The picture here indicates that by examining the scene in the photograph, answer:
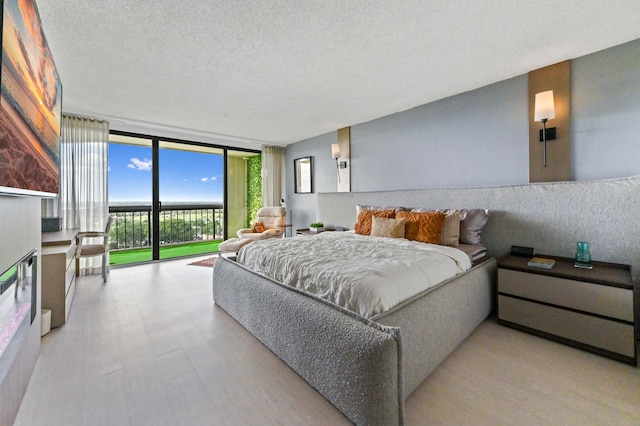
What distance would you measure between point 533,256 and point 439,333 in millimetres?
1581

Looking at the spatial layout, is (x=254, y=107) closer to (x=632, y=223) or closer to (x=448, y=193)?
(x=448, y=193)

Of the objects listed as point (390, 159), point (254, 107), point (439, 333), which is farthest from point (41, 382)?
point (390, 159)

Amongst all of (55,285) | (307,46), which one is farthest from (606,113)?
(55,285)

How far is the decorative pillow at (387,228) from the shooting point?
9.67 ft

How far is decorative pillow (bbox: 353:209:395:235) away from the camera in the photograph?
3.35 m

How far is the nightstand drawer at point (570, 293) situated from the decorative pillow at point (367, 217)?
4.45ft

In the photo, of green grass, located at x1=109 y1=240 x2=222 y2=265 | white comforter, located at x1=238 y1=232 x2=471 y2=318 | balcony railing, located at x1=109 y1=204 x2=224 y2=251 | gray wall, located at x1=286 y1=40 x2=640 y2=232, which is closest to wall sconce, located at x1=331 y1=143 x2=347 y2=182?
gray wall, located at x1=286 y1=40 x2=640 y2=232

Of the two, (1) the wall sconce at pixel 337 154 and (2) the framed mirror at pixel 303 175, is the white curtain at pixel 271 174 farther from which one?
(1) the wall sconce at pixel 337 154

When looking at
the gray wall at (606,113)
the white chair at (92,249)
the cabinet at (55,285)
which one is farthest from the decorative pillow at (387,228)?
the white chair at (92,249)

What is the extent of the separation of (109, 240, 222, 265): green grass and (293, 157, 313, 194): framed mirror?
7.65ft

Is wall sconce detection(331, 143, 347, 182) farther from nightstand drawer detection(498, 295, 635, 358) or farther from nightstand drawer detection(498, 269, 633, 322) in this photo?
nightstand drawer detection(498, 295, 635, 358)

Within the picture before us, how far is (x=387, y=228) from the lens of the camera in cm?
302

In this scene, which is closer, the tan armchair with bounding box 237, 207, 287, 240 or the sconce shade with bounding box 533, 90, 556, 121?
the sconce shade with bounding box 533, 90, 556, 121

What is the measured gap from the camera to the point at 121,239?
5.95 metres
